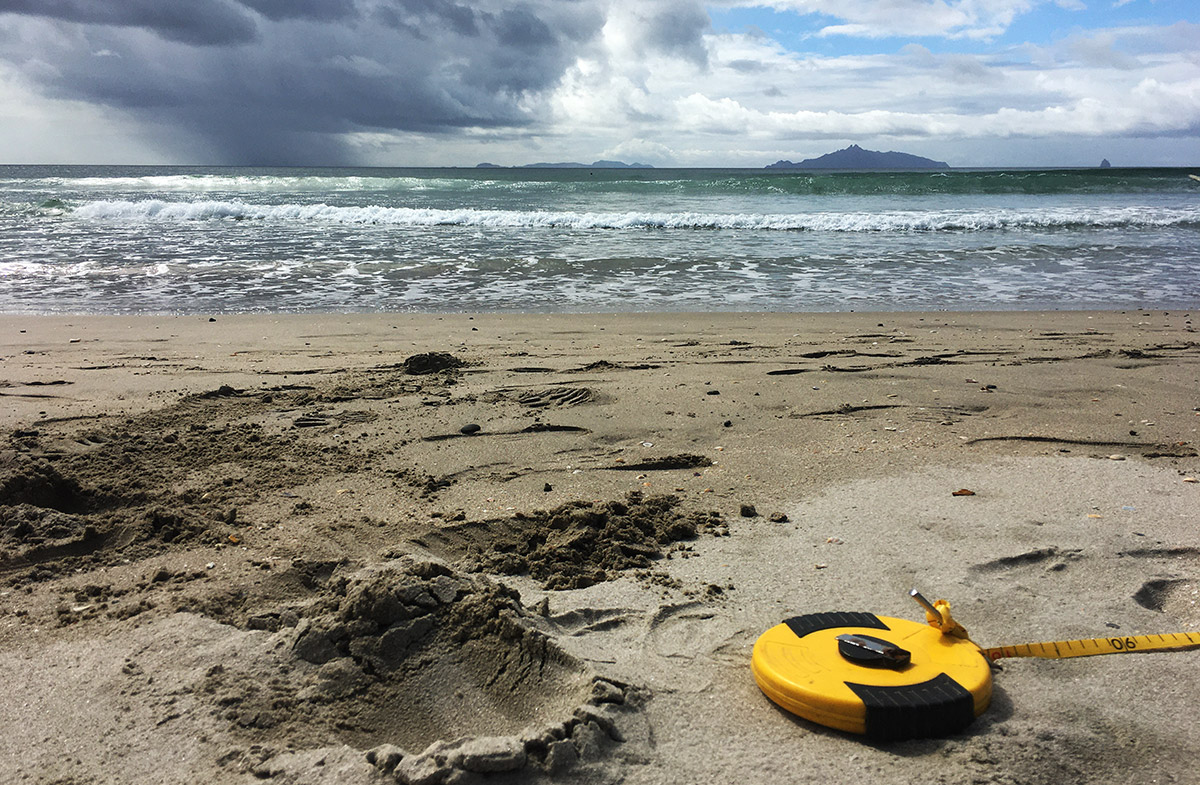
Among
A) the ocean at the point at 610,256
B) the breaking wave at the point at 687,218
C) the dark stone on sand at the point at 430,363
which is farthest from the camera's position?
the breaking wave at the point at 687,218

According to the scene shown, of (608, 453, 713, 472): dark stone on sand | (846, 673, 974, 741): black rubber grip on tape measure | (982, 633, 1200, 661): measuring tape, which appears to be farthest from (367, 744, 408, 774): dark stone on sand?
(608, 453, 713, 472): dark stone on sand

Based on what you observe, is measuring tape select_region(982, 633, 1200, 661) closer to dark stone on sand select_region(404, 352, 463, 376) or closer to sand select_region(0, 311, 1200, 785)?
sand select_region(0, 311, 1200, 785)

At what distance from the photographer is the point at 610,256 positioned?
1322cm

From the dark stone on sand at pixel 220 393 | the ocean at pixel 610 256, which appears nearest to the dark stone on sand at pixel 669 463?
the dark stone on sand at pixel 220 393

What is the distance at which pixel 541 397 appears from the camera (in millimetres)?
4820

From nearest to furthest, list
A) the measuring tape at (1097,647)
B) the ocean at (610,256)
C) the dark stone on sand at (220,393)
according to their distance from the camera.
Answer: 1. the measuring tape at (1097,647)
2. the dark stone on sand at (220,393)
3. the ocean at (610,256)

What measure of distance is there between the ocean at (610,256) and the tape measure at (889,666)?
6.46 metres

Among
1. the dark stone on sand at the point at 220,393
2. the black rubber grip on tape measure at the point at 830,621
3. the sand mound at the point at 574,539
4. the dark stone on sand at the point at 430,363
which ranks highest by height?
the dark stone on sand at the point at 430,363

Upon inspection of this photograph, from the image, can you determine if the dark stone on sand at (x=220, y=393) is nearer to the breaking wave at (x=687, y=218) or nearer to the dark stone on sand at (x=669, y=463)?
the dark stone on sand at (x=669, y=463)

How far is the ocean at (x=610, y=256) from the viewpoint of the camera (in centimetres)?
917

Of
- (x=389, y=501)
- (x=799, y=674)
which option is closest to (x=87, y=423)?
(x=389, y=501)

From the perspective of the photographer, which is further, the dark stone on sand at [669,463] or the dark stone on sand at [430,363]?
the dark stone on sand at [430,363]

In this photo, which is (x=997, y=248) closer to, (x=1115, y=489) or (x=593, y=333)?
(x=593, y=333)

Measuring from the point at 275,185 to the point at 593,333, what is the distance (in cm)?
4509
